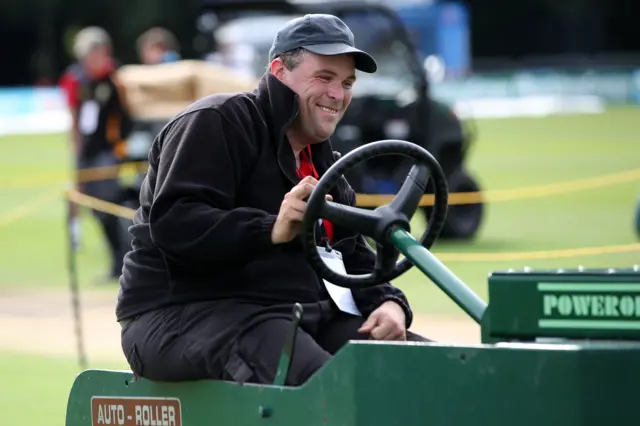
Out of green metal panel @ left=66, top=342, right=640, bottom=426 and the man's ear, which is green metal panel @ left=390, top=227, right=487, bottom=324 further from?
the man's ear

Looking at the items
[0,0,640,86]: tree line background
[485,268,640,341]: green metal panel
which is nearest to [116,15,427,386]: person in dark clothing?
[485,268,640,341]: green metal panel

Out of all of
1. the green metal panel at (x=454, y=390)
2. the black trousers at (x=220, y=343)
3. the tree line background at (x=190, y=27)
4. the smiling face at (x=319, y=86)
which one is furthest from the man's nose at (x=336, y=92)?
the tree line background at (x=190, y=27)

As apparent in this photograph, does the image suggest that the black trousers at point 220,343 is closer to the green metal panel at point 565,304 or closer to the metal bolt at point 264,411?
the metal bolt at point 264,411

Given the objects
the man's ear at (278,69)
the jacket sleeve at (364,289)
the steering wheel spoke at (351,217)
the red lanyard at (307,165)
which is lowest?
the jacket sleeve at (364,289)

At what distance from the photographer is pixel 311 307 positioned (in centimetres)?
456

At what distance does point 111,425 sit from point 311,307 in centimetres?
73

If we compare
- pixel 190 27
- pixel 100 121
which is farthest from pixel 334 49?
pixel 190 27

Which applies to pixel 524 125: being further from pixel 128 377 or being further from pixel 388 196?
pixel 128 377

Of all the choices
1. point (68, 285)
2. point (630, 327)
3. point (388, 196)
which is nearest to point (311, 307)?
point (630, 327)

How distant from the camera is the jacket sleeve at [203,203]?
4246 mm

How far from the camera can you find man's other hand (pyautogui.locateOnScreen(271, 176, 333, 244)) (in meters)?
4.18

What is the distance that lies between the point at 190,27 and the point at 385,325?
171ft

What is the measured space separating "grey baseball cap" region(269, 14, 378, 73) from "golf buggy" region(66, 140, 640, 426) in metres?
0.40

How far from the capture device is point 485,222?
54.6 feet
